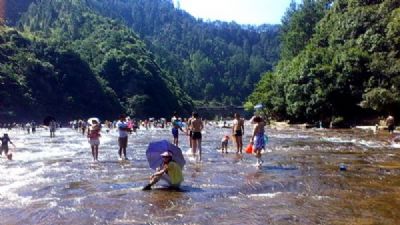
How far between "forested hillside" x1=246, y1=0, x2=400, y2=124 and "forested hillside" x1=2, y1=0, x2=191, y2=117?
75.8 meters

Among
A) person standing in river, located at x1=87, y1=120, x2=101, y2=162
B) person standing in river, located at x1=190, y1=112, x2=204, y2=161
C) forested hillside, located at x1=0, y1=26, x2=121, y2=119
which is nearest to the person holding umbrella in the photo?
person standing in river, located at x1=190, y1=112, x2=204, y2=161

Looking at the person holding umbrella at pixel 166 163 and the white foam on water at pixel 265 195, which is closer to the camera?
the white foam on water at pixel 265 195

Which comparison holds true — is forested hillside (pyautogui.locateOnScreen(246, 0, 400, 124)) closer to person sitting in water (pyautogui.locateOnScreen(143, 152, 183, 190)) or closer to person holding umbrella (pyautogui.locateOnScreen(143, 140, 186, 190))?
person holding umbrella (pyautogui.locateOnScreen(143, 140, 186, 190))

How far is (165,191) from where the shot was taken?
11.4 m

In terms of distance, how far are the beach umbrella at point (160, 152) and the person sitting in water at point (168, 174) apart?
11.9 inches

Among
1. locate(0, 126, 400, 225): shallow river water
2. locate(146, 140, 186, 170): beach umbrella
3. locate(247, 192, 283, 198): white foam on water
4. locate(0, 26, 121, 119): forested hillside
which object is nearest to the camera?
locate(0, 126, 400, 225): shallow river water

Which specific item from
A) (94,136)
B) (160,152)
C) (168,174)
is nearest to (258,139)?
(160,152)

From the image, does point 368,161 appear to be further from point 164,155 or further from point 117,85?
point 117,85

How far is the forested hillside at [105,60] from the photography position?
139m

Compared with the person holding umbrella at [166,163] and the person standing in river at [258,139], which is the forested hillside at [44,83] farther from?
the person holding umbrella at [166,163]

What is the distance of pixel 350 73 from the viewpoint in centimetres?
5647

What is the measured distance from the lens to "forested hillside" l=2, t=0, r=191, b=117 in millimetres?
138625

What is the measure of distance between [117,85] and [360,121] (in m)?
105

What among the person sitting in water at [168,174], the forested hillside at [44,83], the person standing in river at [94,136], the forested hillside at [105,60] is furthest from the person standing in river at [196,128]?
the forested hillside at [105,60]
